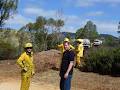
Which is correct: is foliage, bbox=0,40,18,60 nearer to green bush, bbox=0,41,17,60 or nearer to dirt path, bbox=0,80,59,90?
green bush, bbox=0,41,17,60

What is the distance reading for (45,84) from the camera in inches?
712

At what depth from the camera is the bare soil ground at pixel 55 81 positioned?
56.5 ft

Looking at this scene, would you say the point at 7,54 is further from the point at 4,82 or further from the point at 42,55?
the point at 4,82

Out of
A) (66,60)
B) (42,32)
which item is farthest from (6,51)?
(66,60)

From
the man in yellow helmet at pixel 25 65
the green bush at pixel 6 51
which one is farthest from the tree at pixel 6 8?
the man in yellow helmet at pixel 25 65

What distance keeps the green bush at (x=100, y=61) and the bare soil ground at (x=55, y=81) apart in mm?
439

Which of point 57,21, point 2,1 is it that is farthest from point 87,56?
point 57,21

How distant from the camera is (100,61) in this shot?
806 inches

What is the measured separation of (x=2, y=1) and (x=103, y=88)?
62.3ft

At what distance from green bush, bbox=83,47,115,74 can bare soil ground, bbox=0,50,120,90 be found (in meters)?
0.44

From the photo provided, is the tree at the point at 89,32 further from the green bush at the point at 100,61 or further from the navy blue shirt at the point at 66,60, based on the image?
the navy blue shirt at the point at 66,60

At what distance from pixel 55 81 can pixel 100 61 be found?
2.66m

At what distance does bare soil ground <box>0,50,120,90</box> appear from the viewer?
17234 mm

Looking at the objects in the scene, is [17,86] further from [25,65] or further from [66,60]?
[66,60]
